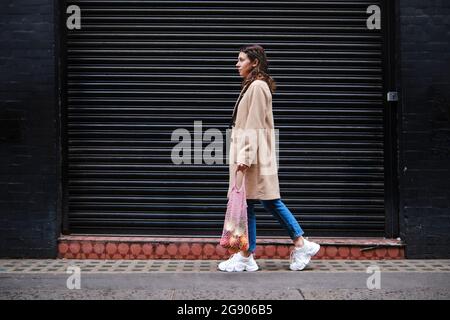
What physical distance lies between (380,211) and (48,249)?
3843 mm

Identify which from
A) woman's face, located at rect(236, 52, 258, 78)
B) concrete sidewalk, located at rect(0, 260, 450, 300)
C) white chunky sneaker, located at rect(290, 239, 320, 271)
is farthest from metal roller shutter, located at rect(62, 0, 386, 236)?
woman's face, located at rect(236, 52, 258, 78)

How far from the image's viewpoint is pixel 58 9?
718 cm

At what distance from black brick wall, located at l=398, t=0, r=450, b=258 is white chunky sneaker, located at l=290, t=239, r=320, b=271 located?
138 centimetres

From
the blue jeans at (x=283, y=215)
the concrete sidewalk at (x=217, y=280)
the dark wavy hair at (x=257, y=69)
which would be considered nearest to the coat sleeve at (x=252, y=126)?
the dark wavy hair at (x=257, y=69)

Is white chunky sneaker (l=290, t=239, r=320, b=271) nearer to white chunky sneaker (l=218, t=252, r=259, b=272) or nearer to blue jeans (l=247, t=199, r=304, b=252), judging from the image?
blue jeans (l=247, t=199, r=304, b=252)

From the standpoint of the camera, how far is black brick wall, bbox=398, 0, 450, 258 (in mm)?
7047

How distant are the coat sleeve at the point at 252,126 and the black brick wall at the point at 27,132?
2340mm

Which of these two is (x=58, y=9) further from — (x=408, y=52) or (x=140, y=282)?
(x=408, y=52)

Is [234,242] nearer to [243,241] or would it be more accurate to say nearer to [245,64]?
[243,241]

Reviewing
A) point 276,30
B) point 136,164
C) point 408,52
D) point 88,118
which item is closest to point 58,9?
point 88,118

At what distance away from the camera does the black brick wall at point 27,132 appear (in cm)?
705

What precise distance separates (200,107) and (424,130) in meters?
2.57

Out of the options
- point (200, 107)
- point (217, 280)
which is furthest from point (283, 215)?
point (200, 107)

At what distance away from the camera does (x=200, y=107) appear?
24.1 feet
